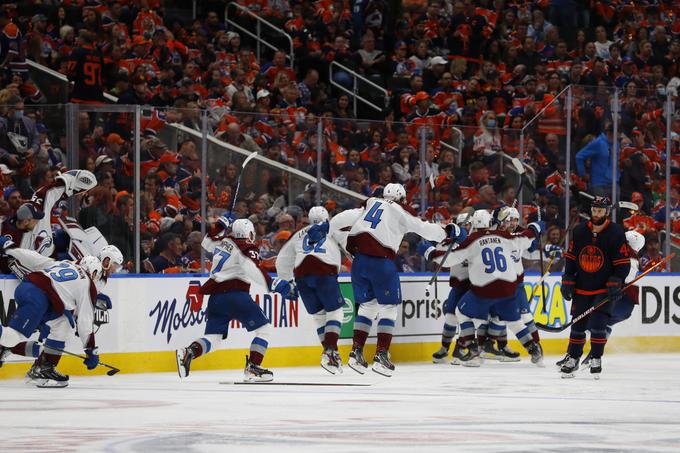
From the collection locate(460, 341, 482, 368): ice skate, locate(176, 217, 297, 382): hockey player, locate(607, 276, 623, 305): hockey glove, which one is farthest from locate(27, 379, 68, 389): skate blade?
locate(607, 276, 623, 305): hockey glove

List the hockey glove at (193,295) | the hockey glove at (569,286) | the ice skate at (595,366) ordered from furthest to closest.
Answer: the hockey glove at (193,295) → the ice skate at (595,366) → the hockey glove at (569,286)

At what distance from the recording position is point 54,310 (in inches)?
406

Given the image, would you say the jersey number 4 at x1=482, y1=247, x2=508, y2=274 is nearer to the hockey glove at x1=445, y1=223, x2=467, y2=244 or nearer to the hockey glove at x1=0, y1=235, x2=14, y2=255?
the hockey glove at x1=445, y1=223, x2=467, y2=244

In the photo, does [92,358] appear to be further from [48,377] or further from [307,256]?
[307,256]

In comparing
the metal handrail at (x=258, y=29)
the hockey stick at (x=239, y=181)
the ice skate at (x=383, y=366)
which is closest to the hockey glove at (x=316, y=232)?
the hockey stick at (x=239, y=181)

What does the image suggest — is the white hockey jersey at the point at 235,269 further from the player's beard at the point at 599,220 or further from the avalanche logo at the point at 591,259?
the player's beard at the point at 599,220

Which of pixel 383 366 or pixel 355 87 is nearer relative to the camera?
pixel 383 366

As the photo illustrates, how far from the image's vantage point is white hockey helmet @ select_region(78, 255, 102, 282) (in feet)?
34.5

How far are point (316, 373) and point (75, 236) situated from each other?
2326 millimetres

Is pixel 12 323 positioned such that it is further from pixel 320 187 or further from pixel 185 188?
pixel 320 187

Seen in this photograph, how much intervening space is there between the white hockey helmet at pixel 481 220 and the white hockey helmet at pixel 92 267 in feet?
12.9

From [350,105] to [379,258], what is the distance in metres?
6.75

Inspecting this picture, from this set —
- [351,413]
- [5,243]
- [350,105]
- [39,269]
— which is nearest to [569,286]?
[351,413]

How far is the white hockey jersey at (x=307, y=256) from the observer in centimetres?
1196
